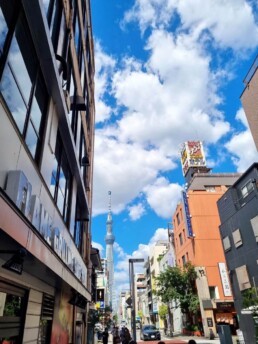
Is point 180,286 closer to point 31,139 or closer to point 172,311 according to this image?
point 172,311

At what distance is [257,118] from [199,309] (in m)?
27.1

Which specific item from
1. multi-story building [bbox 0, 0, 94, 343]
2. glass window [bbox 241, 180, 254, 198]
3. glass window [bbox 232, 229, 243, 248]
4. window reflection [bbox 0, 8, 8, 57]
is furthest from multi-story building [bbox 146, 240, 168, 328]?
window reflection [bbox 0, 8, 8, 57]

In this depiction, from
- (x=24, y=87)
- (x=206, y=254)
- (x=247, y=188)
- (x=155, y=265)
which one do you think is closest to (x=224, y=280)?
(x=206, y=254)

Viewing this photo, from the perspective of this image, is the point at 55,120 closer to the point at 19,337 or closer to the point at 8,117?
the point at 8,117

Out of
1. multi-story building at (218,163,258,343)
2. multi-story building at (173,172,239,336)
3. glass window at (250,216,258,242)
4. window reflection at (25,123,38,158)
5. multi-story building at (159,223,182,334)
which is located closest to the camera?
window reflection at (25,123,38,158)

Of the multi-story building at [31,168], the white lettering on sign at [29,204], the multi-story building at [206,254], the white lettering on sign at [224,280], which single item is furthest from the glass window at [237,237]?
the white lettering on sign at [29,204]

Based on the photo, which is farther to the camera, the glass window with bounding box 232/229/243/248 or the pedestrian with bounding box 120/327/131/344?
the glass window with bounding box 232/229/243/248

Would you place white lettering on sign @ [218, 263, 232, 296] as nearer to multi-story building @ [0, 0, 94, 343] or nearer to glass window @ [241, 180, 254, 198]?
glass window @ [241, 180, 254, 198]

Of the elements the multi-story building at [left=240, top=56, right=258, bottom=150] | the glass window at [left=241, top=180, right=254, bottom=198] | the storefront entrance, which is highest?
the multi-story building at [left=240, top=56, right=258, bottom=150]

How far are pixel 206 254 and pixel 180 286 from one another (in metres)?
5.64

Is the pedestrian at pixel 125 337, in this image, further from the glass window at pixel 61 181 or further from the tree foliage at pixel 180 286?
the tree foliage at pixel 180 286

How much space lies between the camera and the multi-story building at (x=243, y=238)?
21.3 metres

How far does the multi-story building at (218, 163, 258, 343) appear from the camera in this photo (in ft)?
70.0

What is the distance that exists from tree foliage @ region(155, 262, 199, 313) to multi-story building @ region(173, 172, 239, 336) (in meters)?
1.12
